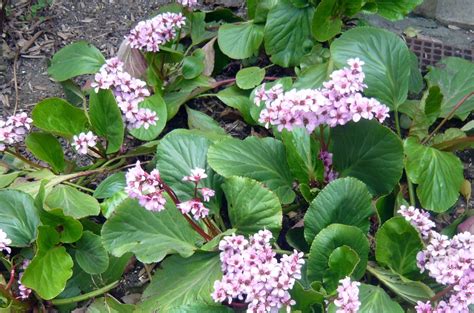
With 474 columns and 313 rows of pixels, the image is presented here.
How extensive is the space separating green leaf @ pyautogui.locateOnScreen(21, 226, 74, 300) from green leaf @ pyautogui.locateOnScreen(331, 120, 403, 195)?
36.4 inches

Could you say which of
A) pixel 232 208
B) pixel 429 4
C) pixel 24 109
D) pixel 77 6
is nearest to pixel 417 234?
pixel 232 208

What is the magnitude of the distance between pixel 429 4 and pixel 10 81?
185cm

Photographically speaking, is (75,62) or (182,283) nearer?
(182,283)

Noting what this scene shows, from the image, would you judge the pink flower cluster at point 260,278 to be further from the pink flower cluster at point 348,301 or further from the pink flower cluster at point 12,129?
the pink flower cluster at point 12,129

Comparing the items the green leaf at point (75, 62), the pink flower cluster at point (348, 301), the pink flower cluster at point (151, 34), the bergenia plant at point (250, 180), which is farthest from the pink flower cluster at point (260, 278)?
the green leaf at point (75, 62)

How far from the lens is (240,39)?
262 cm

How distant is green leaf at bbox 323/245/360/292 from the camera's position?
1811 millimetres

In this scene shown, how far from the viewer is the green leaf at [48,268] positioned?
6.57ft

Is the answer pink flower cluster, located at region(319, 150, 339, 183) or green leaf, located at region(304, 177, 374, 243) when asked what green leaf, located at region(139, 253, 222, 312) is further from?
pink flower cluster, located at region(319, 150, 339, 183)

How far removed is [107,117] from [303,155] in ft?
2.24

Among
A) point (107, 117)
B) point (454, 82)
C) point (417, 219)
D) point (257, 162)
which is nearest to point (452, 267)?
point (417, 219)

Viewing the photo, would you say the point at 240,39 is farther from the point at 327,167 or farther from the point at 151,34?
the point at 327,167

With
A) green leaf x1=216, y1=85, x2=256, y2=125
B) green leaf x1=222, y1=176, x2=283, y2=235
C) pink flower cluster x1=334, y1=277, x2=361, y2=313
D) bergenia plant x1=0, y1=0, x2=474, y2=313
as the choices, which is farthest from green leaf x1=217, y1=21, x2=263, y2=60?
pink flower cluster x1=334, y1=277, x2=361, y2=313

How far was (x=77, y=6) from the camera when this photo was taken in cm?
305
